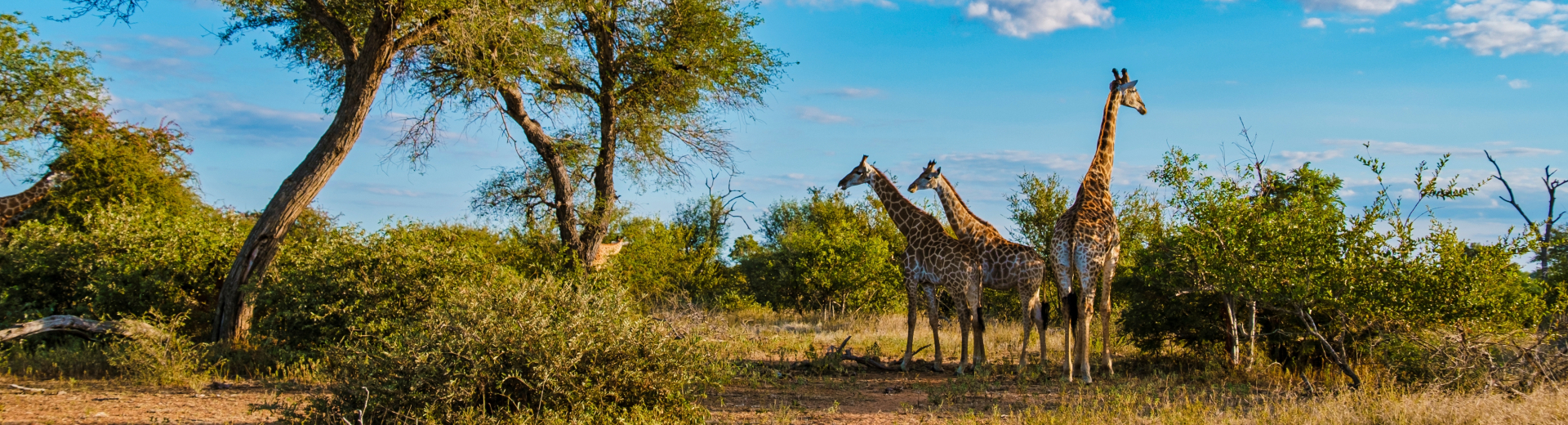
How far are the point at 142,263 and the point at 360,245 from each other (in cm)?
446

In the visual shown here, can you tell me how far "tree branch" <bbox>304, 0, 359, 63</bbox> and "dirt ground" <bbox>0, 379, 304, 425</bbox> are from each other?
17.3 feet

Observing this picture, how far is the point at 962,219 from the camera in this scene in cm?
1147

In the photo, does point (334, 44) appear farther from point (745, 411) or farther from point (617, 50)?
point (745, 411)

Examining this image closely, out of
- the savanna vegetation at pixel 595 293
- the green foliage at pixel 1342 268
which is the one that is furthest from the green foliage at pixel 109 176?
the green foliage at pixel 1342 268

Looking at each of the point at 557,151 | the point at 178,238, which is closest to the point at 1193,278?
the point at 557,151

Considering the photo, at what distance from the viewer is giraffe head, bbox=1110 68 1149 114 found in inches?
481

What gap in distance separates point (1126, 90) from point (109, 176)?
1759 centimetres

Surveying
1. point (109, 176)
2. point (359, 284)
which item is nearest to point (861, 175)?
point (359, 284)

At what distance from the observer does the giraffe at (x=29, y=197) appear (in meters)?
16.4

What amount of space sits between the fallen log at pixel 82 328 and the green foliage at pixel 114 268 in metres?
1.05

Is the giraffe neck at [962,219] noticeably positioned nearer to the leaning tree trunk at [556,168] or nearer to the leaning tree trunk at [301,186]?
the leaning tree trunk at [556,168]

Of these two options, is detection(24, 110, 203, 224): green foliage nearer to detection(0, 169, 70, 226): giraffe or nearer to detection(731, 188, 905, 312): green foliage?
detection(0, 169, 70, 226): giraffe

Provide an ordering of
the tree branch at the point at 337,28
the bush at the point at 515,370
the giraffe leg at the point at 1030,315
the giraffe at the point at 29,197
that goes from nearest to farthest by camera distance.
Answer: the bush at the point at 515,370 → the giraffe leg at the point at 1030,315 → the tree branch at the point at 337,28 → the giraffe at the point at 29,197

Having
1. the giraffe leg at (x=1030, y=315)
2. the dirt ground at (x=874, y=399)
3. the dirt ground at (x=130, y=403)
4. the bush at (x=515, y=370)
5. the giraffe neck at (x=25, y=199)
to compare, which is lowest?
the dirt ground at (x=130, y=403)
